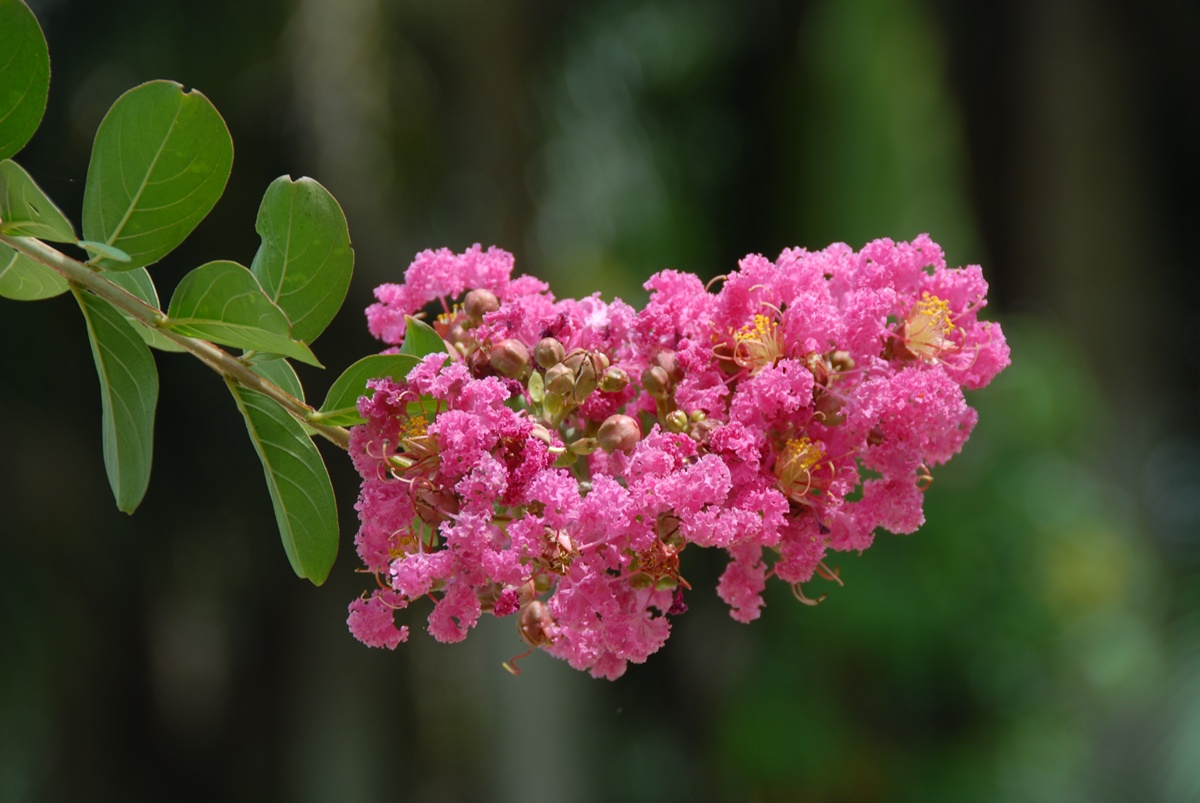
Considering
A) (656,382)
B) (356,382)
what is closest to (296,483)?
(356,382)

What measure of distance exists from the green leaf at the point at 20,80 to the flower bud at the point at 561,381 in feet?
1.47

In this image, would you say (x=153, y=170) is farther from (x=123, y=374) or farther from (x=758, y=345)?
(x=758, y=345)

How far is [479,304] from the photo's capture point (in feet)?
3.83

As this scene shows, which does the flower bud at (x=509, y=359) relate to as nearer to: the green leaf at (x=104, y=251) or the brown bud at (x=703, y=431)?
the brown bud at (x=703, y=431)

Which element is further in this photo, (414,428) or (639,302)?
(639,302)

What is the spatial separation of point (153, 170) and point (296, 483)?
0.28 metres

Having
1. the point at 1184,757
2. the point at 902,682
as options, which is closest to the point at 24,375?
the point at 902,682

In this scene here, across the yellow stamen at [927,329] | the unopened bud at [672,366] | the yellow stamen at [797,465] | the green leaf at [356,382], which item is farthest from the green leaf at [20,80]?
the yellow stamen at [927,329]

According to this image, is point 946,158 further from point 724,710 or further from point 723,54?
point 724,710

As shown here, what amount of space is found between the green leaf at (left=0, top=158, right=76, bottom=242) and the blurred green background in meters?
4.75

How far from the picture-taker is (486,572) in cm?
100

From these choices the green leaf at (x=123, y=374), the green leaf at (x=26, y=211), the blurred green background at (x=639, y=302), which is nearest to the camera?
the green leaf at (x=26, y=211)

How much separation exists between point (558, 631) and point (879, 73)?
7046 millimetres

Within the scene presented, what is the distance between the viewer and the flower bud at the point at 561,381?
1.05 meters
